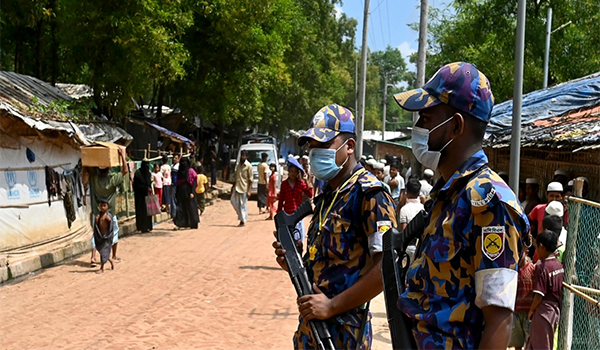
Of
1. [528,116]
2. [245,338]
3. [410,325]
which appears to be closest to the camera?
[410,325]

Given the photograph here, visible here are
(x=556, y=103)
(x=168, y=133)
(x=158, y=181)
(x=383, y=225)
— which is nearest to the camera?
(x=383, y=225)

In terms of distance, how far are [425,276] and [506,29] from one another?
58.8 ft

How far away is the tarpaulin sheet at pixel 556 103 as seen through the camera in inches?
404

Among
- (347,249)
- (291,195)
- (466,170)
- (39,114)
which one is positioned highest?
(39,114)

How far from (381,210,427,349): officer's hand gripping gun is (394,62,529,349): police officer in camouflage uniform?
0.05 metres

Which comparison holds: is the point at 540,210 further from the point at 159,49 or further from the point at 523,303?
the point at 159,49

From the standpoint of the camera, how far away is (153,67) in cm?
1323

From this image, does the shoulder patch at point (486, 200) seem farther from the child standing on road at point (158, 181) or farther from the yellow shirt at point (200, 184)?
the child standing on road at point (158, 181)

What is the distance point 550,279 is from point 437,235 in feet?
11.1

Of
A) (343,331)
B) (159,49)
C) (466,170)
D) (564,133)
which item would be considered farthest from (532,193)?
(159,49)

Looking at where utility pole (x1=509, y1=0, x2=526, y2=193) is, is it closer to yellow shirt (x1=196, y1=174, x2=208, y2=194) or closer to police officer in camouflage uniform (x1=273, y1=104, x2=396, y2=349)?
police officer in camouflage uniform (x1=273, y1=104, x2=396, y2=349)

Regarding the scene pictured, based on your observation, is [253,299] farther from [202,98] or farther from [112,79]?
[202,98]

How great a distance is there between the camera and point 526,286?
4.88 meters

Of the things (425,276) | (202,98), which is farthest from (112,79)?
(425,276)
